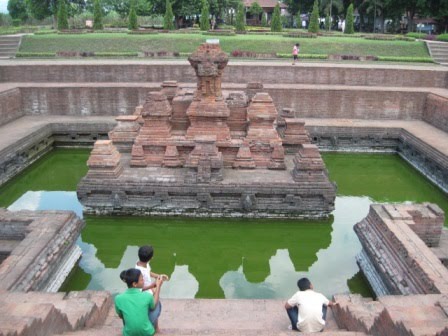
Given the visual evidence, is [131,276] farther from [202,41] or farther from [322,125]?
[202,41]

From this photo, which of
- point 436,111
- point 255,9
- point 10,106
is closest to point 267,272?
point 436,111

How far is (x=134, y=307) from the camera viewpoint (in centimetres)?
367

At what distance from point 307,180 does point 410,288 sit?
3596mm

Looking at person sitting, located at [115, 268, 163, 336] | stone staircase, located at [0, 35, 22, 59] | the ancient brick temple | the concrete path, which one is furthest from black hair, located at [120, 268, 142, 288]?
stone staircase, located at [0, 35, 22, 59]

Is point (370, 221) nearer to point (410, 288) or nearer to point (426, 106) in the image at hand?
point (410, 288)

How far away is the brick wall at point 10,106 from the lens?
46.0 ft

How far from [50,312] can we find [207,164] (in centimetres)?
512

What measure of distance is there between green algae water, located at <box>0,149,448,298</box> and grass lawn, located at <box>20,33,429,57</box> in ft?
42.5

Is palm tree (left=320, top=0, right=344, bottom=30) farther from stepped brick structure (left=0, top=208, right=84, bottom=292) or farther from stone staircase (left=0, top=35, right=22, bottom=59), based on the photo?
stepped brick structure (left=0, top=208, right=84, bottom=292)

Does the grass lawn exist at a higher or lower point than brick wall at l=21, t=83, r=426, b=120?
higher

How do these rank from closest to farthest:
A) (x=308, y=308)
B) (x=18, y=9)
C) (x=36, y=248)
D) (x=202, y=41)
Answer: (x=308, y=308), (x=36, y=248), (x=202, y=41), (x=18, y=9)

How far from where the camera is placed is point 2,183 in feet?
35.8

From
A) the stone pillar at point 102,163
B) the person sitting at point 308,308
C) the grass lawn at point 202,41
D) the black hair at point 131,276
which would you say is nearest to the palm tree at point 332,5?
the grass lawn at point 202,41

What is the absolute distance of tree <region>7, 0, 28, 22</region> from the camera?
5088cm
